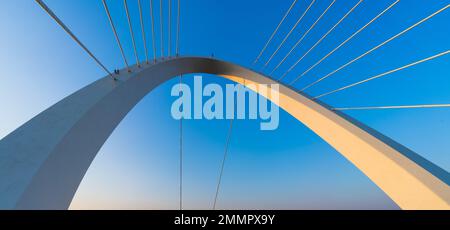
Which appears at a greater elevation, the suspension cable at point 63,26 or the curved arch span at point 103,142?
the suspension cable at point 63,26

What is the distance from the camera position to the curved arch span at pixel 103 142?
1.42 meters

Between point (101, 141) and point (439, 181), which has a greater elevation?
point (101, 141)

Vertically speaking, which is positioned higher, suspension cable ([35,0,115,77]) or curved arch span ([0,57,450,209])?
suspension cable ([35,0,115,77])

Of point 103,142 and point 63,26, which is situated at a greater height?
point 63,26

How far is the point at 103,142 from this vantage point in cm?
266

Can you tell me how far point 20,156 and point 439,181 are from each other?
467 cm

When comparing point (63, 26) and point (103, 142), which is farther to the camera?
point (103, 142)

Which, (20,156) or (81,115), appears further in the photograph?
(81,115)

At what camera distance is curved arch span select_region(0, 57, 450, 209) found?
4.65 feet
